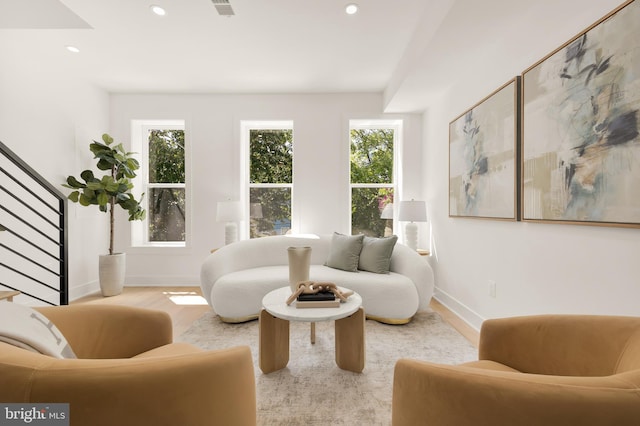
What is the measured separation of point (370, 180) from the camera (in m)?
4.27

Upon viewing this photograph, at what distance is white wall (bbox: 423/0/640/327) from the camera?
1440 mm

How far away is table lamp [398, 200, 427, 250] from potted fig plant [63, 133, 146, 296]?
338 cm

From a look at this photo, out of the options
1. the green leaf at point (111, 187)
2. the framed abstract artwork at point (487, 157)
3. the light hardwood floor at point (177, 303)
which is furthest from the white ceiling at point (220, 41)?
the light hardwood floor at point (177, 303)

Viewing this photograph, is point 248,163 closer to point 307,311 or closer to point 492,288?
point 307,311

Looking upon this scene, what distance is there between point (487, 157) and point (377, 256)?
1360 millimetres

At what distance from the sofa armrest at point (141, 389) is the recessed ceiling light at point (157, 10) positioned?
2.73 metres

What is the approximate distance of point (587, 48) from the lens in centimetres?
150

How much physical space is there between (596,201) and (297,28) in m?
2.55

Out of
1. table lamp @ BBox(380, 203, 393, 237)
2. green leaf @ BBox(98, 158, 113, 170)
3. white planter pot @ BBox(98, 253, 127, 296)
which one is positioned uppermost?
green leaf @ BBox(98, 158, 113, 170)

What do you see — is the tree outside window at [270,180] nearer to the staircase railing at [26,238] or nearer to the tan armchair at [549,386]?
the staircase railing at [26,238]

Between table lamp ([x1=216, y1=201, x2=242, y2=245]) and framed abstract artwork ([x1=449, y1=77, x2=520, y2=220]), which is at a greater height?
framed abstract artwork ([x1=449, y1=77, x2=520, y2=220])

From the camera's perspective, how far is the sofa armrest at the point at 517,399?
22.7 inches

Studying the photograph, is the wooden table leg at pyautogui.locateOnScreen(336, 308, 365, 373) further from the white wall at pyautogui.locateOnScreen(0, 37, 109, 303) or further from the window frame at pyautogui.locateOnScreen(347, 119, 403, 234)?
the white wall at pyautogui.locateOnScreen(0, 37, 109, 303)

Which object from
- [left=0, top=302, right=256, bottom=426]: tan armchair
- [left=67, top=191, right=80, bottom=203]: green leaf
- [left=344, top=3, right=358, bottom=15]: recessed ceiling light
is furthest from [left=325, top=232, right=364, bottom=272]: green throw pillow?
[left=67, top=191, right=80, bottom=203]: green leaf
